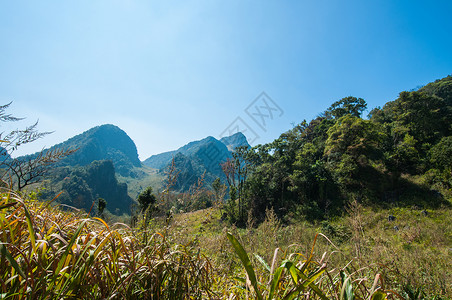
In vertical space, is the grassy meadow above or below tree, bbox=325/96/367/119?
below

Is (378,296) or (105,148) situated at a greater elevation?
(105,148)

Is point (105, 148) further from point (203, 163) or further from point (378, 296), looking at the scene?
point (378, 296)

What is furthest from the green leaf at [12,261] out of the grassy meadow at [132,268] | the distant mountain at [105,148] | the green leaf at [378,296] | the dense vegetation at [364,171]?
the distant mountain at [105,148]

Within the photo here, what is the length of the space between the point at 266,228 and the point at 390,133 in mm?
27412

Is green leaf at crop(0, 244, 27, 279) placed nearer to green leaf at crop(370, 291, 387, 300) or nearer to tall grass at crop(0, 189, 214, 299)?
tall grass at crop(0, 189, 214, 299)

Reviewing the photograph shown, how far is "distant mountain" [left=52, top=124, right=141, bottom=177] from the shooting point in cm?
13105

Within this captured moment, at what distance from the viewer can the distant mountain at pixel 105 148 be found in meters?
131

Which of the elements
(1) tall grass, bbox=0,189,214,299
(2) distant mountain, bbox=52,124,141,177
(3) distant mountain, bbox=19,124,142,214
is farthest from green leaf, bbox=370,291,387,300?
(2) distant mountain, bbox=52,124,141,177

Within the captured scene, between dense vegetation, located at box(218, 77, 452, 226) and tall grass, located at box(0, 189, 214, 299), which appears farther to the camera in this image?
dense vegetation, located at box(218, 77, 452, 226)

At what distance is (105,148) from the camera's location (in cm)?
16638

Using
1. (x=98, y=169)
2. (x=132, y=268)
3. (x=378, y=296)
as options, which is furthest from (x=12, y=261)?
(x=98, y=169)

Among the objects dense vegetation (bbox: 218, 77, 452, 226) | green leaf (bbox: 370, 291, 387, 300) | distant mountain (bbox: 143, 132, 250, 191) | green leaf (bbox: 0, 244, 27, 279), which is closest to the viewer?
green leaf (bbox: 0, 244, 27, 279)

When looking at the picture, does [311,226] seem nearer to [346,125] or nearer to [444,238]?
[444,238]

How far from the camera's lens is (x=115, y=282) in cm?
65
